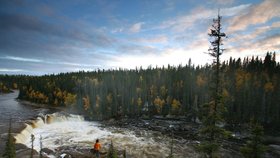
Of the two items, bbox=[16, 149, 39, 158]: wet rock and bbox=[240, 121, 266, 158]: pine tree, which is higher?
bbox=[240, 121, 266, 158]: pine tree

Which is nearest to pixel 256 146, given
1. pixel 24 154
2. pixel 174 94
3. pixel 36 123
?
pixel 24 154

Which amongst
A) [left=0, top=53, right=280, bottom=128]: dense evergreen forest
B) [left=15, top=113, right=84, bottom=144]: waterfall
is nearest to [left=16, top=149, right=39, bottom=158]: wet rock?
[left=15, top=113, right=84, bottom=144]: waterfall

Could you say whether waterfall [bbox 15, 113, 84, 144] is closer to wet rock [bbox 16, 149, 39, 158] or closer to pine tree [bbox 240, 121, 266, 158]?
wet rock [bbox 16, 149, 39, 158]

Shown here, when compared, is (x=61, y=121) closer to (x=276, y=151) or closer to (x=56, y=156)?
(x=56, y=156)

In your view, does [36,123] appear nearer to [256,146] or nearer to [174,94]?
[256,146]

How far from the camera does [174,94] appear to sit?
9556 centimetres

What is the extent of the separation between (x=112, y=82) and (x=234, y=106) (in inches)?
2468

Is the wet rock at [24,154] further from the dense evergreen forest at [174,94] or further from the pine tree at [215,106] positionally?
the dense evergreen forest at [174,94]

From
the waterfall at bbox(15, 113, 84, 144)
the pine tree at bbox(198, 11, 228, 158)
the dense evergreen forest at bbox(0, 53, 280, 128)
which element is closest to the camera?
the pine tree at bbox(198, 11, 228, 158)

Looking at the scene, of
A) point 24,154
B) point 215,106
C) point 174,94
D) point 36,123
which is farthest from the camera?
point 174,94

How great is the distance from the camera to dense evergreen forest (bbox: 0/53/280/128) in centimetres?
7506

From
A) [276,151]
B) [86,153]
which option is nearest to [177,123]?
[276,151]

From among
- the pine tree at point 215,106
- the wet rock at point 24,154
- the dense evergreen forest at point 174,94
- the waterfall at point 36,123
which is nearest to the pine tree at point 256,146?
the pine tree at point 215,106

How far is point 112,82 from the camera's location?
10844 centimetres
